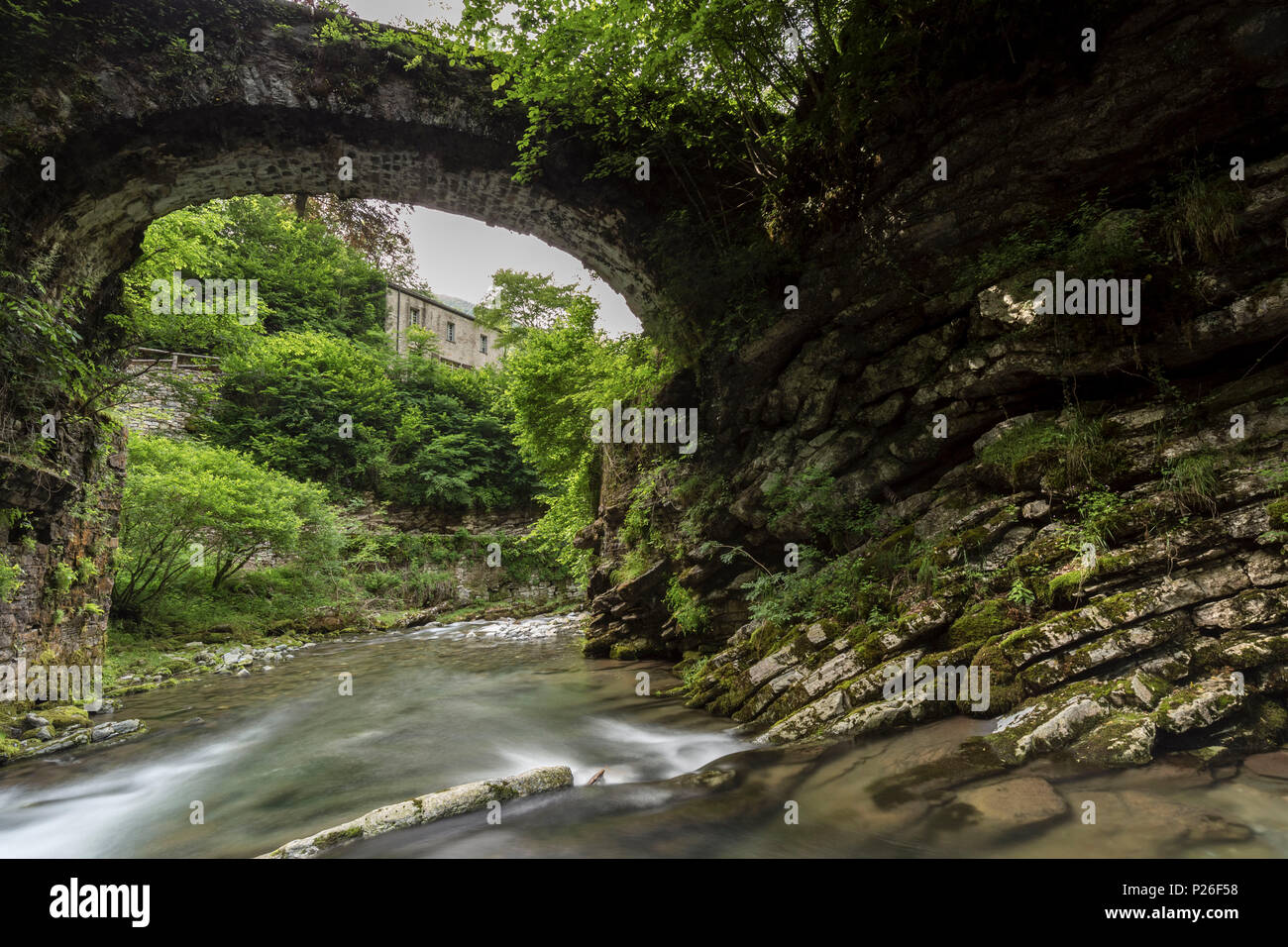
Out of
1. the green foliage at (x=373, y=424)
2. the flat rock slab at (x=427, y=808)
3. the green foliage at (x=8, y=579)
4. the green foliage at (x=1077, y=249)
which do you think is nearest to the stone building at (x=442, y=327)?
the green foliage at (x=373, y=424)

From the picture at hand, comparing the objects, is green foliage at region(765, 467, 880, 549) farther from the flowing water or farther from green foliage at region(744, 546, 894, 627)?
the flowing water

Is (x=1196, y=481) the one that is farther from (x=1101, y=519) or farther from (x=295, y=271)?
(x=295, y=271)

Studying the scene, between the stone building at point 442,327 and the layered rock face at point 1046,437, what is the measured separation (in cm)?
2999

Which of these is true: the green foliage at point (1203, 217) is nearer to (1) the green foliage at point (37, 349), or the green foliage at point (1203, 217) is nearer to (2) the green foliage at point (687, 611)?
(2) the green foliage at point (687, 611)

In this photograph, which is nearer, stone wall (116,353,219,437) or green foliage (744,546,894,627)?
green foliage (744,546,894,627)

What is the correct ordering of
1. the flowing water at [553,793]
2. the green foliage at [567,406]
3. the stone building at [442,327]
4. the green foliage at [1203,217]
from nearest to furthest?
the flowing water at [553,793] → the green foliage at [1203,217] → the green foliage at [567,406] → the stone building at [442,327]

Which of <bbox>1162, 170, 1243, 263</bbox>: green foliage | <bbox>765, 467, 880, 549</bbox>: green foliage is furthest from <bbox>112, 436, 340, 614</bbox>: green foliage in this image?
<bbox>1162, 170, 1243, 263</bbox>: green foliage

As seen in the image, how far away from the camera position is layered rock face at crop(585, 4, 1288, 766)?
3.72 metres

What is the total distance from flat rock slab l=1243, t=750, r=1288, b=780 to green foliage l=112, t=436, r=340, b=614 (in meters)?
16.7

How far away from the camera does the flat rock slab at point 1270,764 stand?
9.71 ft

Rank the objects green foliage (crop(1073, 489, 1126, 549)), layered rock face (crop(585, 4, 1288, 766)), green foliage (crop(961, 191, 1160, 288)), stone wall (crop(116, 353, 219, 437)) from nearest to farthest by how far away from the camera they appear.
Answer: layered rock face (crop(585, 4, 1288, 766)), green foliage (crop(1073, 489, 1126, 549)), green foliage (crop(961, 191, 1160, 288)), stone wall (crop(116, 353, 219, 437))

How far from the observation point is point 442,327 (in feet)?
132

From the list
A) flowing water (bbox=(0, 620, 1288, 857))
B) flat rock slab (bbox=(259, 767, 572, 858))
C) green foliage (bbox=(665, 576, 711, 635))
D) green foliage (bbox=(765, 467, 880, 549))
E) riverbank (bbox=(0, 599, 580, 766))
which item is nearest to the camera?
flowing water (bbox=(0, 620, 1288, 857))
